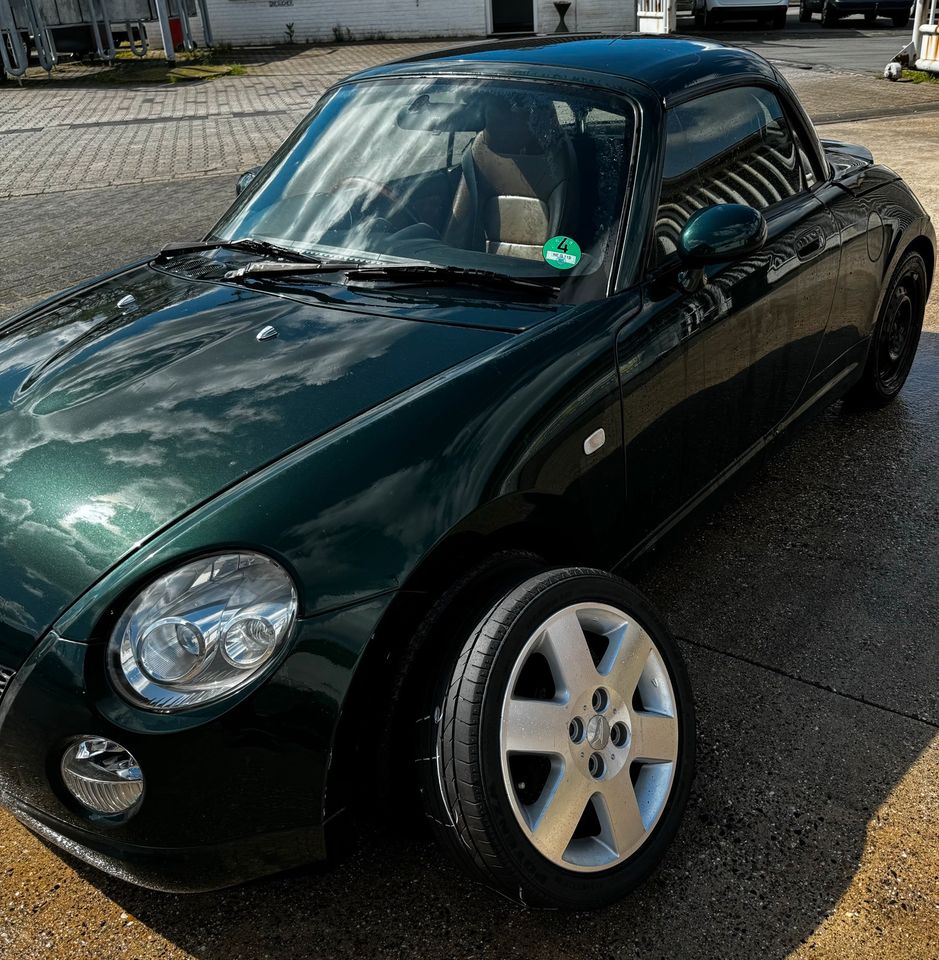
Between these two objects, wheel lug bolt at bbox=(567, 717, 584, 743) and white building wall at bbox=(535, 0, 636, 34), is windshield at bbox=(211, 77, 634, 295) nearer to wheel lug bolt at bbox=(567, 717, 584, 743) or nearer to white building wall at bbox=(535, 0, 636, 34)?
wheel lug bolt at bbox=(567, 717, 584, 743)

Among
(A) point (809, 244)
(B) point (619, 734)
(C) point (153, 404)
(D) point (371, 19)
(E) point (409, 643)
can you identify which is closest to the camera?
(E) point (409, 643)

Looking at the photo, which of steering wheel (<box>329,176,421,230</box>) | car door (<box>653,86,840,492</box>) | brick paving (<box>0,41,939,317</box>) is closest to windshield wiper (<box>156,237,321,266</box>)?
steering wheel (<box>329,176,421,230</box>)

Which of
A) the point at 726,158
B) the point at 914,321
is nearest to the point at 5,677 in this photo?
the point at 726,158

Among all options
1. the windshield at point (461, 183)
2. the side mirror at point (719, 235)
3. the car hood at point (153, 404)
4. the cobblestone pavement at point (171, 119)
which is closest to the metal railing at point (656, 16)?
the cobblestone pavement at point (171, 119)

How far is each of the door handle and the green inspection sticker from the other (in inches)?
40.5

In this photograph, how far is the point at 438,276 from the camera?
9.15 ft

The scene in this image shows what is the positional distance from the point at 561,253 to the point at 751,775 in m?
1.43

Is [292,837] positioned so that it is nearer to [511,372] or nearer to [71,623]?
[71,623]

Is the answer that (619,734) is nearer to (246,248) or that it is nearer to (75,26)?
(246,248)

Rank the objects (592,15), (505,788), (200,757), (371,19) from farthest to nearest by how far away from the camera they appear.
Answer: (592,15)
(371,19)
(505,788)
(200,757)

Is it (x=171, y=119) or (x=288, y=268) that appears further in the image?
(x=171, y=119)

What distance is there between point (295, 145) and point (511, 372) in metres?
1.61

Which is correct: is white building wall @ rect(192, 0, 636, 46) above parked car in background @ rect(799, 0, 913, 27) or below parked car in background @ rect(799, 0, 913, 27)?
above

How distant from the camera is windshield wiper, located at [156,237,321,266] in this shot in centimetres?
307
